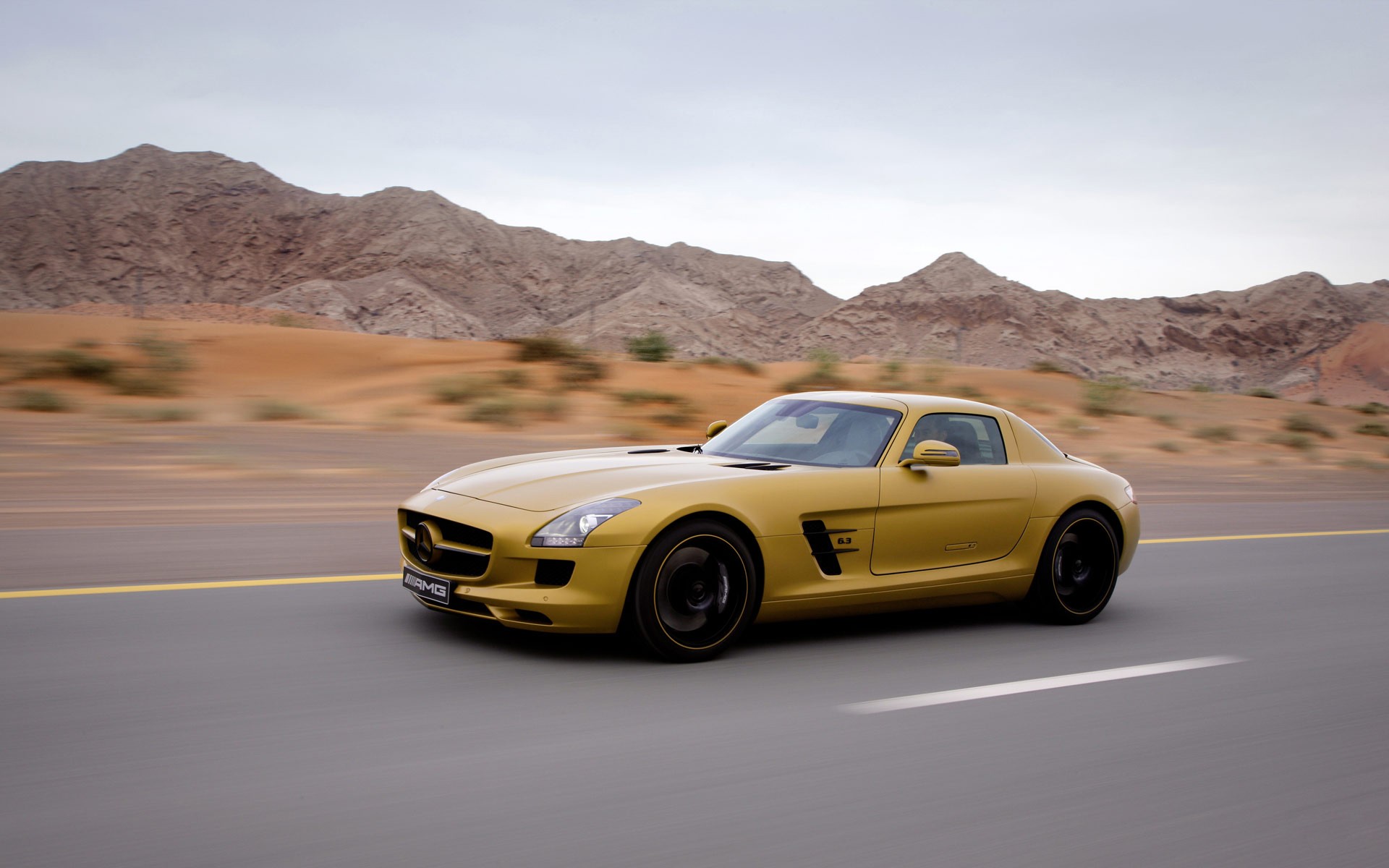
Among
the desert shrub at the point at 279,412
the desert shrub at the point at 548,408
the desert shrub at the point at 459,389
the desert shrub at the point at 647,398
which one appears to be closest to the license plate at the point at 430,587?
the desert shrub at the point at 279,412

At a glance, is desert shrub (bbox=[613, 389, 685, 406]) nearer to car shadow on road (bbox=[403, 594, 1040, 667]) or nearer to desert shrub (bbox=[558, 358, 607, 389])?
desert shrub (bbox=[558, 358, 607, 389])

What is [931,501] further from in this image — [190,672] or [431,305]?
[431,305]

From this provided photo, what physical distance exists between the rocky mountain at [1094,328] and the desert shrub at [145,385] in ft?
167

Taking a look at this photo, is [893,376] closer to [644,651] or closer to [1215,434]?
[1215,434]

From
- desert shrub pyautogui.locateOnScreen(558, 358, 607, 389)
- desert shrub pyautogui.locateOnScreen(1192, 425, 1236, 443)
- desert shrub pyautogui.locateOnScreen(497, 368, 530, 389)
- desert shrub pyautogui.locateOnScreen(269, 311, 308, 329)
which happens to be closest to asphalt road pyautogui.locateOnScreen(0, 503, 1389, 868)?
desert shrub pyautogui.locateOnScreen(497, 368, 530, 389)

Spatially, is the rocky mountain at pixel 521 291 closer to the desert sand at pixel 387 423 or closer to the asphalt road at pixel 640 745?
the desert sand at pixel 387 423

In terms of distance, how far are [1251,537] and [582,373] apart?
15516mm

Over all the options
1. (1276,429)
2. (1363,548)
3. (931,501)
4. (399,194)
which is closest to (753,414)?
(931,501)

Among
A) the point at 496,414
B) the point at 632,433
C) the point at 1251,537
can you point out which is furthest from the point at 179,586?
the point at 496,414

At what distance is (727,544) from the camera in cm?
539

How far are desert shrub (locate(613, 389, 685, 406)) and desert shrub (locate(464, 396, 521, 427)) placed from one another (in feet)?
9.79

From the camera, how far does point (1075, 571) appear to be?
6922mm

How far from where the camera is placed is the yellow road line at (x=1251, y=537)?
10.3m

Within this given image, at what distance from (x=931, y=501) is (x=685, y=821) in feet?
9.44
